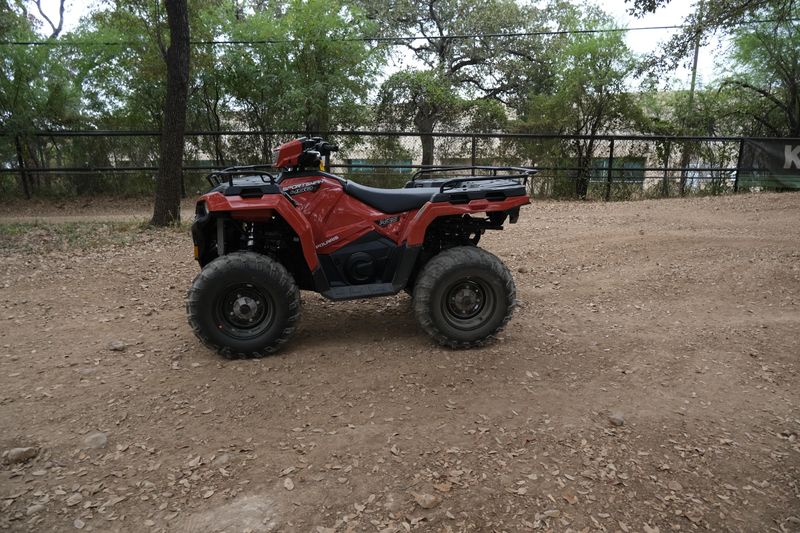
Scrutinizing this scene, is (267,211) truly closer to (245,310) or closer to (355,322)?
(245,310)

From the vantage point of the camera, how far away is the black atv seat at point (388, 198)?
387 cm

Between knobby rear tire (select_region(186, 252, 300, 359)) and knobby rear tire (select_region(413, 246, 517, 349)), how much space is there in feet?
2.93

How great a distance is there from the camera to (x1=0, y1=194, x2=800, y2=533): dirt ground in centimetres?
234

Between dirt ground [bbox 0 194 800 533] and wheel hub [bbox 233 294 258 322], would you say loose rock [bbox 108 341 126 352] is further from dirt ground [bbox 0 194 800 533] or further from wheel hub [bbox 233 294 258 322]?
wheel hub [bbox 233 294 258 322]

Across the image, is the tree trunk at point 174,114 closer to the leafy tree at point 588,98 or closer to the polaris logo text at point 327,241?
the polaris logo text at point 327,241

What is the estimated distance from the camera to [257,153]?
1414 centimetres

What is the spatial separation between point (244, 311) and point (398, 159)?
10.7 metres

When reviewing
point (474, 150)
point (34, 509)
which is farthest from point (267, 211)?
point (474, 150)

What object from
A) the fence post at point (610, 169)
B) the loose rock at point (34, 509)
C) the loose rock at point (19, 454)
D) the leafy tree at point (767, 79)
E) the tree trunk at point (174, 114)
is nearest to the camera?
the loose rock at point (34, 509)

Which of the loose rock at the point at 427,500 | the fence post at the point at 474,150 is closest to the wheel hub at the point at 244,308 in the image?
the loose rock at the point at 427,500

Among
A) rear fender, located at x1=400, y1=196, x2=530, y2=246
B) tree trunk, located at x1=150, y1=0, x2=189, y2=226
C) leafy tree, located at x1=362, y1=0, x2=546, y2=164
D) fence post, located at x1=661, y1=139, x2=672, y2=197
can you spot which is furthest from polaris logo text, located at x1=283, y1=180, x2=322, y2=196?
leafy tree, located at x1=362, y1=0, x2=546, y2=164

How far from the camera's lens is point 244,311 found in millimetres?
3662

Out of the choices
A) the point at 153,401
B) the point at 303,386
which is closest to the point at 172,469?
the point at 153,401

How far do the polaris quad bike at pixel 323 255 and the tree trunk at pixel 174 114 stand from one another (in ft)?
17.2
